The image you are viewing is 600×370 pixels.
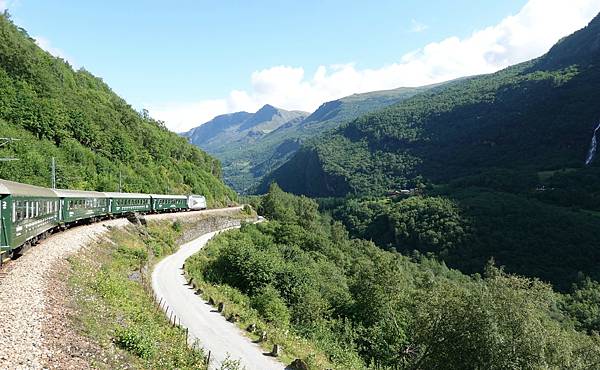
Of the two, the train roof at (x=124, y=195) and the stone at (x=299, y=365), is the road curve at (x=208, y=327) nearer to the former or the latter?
the stone at (x=299, y=365)

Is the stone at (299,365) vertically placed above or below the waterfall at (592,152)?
below

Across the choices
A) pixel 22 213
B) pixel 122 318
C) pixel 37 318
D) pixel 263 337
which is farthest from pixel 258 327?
pixel 22 213

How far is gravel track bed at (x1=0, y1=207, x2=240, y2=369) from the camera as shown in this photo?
1081 cm

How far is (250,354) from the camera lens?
18641mm

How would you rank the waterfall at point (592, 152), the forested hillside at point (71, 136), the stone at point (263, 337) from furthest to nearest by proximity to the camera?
the waterfall at point (592, 152), the forested hillside at point (71, 136), the stone at point (263, 337)

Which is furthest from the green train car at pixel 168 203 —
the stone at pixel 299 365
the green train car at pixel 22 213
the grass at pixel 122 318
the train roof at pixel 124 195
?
the stone at pixel 299 365

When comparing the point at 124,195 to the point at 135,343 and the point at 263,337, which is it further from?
the point at 135,343

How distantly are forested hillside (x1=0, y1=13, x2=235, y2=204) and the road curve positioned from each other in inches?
1140

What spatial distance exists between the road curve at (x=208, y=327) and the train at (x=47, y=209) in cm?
796

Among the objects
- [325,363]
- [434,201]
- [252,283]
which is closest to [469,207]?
[434,201]

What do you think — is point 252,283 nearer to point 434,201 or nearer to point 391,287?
point 391,287

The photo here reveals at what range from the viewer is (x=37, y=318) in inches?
526

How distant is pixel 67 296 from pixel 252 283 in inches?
749

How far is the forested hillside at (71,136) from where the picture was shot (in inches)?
2360
